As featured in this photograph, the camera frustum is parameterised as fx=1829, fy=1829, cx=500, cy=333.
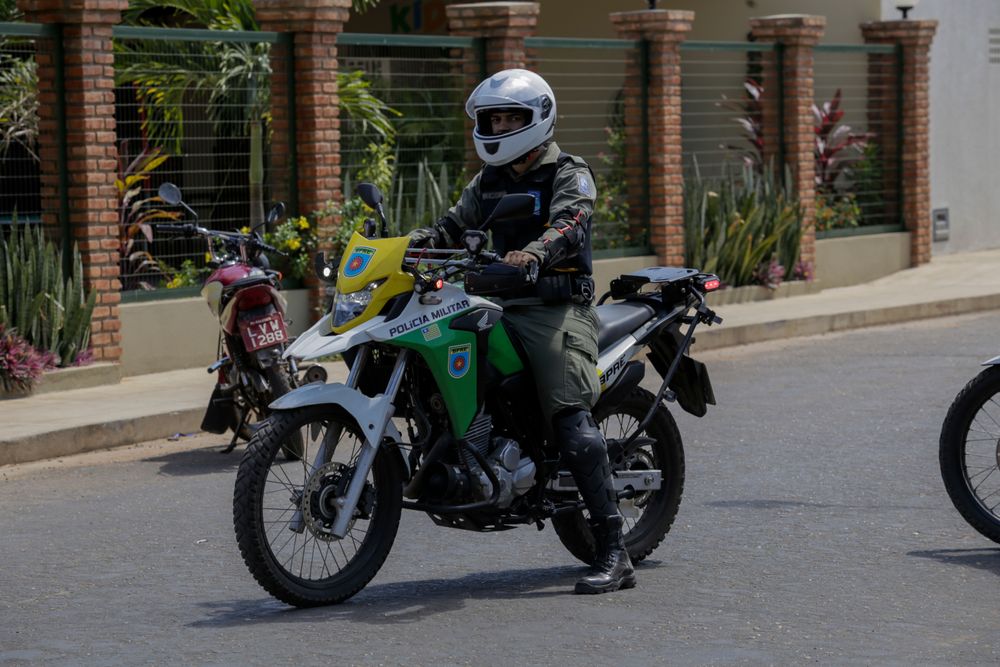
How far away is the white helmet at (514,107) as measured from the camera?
6.68 metres

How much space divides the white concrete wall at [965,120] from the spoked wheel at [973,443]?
15.6 meters

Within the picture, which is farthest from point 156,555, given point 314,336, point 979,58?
point 979,58

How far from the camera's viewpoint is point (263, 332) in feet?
32.6

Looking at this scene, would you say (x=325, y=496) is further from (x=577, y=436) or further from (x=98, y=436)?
(x=98, y=436)

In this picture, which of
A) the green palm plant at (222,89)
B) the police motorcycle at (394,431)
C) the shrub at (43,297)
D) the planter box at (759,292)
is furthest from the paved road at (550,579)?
the planter box at (759,292)

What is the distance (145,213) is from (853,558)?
27.1 ft

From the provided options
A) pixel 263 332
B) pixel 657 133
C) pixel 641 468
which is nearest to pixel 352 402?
pixel 641 468

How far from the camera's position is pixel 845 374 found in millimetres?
13438

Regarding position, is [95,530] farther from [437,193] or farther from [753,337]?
[753,337]

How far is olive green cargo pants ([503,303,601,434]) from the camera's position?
6.64m

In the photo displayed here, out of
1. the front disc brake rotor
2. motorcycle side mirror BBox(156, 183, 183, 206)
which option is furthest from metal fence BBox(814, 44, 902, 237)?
the front disc brake rotor

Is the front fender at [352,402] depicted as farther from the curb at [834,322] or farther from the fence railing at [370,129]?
Answer: the curb at [834,322]

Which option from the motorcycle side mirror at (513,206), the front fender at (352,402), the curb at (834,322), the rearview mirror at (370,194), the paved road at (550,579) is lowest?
the paved road at (550,579)

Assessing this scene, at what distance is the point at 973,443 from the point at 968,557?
47 cm
